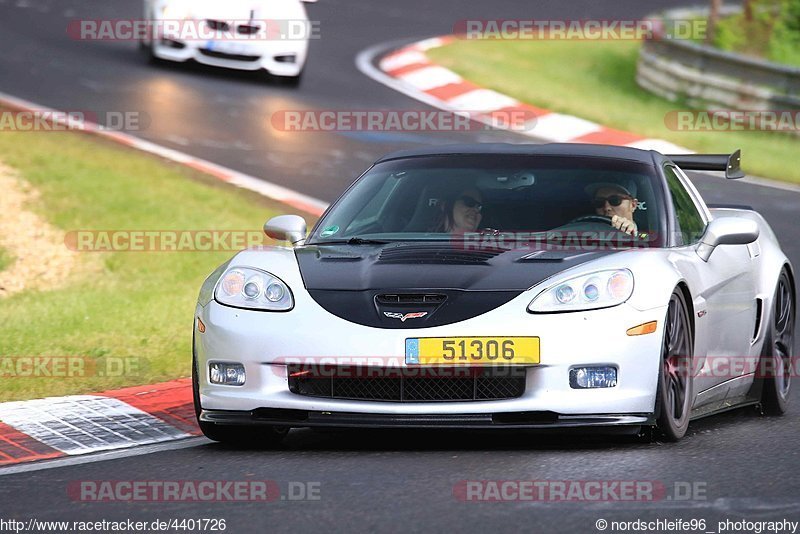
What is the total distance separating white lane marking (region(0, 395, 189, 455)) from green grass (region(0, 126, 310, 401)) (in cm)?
39

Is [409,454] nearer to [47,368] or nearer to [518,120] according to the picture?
[47,368]

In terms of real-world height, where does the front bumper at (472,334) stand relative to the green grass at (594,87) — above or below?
above


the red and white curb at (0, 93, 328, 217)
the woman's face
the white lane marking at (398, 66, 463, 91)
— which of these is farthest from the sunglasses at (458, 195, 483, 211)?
the white lane marking at (398, 66, 463, 91)

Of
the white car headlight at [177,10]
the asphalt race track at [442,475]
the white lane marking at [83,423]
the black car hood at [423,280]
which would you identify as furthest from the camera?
the white car headlight at [177,10]

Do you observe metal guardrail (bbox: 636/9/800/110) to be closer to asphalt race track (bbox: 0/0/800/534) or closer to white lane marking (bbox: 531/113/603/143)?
white lane marking (bbox: 531/113/603/143)

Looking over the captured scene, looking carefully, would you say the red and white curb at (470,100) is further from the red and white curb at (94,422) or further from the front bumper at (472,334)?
the front bumper at (472,334)

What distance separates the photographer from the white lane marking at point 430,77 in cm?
2153

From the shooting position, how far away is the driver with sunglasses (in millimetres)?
7414

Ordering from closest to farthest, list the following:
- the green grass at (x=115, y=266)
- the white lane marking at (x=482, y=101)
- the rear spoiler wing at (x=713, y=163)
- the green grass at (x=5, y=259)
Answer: the rear spoiler wing at (x=713, y=163) → the green grass at (x=115, y=266) → the green grass at (x=5, y=259) → the white lane marking at (x=482, y=101)

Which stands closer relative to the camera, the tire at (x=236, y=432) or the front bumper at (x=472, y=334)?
the front bumper at (x=472, y=334)

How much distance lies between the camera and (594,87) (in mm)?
22750

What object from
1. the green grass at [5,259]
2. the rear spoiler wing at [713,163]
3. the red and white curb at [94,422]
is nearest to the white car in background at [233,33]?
the green grass at [5,259]

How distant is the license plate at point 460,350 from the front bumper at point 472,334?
0.09 ft

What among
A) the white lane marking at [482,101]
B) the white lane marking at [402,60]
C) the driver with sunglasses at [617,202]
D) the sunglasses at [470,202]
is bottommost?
the white lane marking at [402,60]
